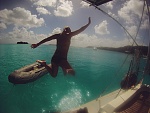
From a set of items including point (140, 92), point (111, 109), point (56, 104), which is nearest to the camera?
point (111, 109)

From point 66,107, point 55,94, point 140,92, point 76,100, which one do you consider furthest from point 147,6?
point 55,94

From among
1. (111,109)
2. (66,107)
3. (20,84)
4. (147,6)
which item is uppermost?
(147,6)

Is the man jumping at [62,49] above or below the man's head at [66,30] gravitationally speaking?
below

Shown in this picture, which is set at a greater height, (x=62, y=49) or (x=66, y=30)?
(x=66, y=30)

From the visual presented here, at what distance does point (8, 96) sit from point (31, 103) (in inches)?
152

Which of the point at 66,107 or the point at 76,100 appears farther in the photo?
the point at 76,100

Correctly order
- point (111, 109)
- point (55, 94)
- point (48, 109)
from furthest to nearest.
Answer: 1. point (55, 94)
2. point (48, 109)
3. point (111, 109)

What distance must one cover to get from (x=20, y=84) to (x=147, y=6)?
838 inches

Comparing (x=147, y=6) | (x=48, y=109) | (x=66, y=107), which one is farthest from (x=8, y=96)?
(x=147, y=6)

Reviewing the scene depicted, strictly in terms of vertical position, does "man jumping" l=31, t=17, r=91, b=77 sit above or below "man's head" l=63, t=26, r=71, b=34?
below

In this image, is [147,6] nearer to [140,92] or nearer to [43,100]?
[140,92]

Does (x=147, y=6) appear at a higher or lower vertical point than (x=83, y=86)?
higher

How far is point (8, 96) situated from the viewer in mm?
18594

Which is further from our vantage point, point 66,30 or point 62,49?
point 62,49
